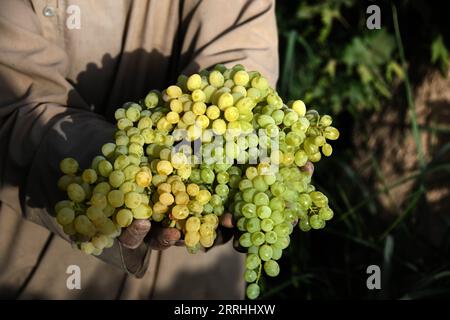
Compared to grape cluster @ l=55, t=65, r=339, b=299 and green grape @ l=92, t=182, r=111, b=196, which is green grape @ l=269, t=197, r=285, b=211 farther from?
green grape @ l=92, t=182, r=111, b=196

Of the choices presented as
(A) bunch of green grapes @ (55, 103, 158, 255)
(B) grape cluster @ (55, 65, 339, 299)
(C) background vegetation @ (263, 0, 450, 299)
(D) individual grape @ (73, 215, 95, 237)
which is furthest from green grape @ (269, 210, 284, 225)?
(C) background vegetation @ (263, 0, 450, 299)

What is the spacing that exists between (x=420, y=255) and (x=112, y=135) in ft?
5.51

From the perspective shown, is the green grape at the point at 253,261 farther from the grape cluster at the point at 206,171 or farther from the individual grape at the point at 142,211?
Result: the individual grape at the point at 142,211

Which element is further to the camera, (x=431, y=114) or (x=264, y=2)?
(x=431, y=114)

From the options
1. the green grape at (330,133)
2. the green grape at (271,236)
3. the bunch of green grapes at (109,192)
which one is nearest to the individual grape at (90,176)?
the bunch of green grapes at (109,192)

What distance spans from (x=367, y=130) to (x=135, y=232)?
2248 mm

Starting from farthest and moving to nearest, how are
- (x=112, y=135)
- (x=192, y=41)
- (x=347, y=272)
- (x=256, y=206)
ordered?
(x=347, y=272) < (x=192, y=41) < (x=112, y=135) < (x=256, y=206)

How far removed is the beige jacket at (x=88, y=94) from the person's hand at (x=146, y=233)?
15cm

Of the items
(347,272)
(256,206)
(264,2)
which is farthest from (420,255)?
(256,206)

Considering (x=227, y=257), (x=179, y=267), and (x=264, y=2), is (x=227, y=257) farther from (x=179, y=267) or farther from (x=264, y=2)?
(x=264, y=2)

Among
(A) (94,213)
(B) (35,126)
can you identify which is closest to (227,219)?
(A) (94,213)

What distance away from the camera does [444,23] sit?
2.75 metres

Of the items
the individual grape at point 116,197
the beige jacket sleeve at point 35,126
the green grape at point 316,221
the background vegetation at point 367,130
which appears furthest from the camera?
the background vegetation at point 367,130

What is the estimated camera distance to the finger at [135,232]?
111cm
